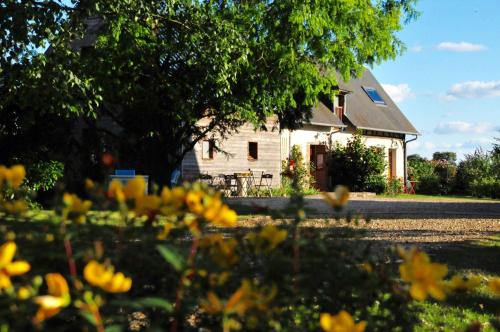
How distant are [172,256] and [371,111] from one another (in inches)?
1156

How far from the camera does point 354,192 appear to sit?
2434 cm

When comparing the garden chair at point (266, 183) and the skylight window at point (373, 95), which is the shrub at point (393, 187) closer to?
the garden chair at point (266, 183)

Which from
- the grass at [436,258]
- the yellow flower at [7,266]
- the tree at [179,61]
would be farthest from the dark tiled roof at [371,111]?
the yellow flower at [7,266]

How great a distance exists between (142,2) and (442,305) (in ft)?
22.3

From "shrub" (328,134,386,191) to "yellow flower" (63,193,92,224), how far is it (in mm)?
23881

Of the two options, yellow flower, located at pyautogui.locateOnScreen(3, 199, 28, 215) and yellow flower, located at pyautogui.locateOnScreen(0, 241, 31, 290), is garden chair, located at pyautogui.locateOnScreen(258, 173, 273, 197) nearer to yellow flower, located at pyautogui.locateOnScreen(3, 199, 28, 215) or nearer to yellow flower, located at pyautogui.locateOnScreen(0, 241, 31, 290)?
yellow flower, located at pyautogui.locateOnScreen(3, 199, 28, 215)

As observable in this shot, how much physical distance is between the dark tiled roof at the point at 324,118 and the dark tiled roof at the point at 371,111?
36.4 inches

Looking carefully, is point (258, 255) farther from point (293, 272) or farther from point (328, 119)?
point (328, 119)

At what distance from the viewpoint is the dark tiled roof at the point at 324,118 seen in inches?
1013

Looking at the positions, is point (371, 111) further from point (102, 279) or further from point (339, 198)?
point (102, 279)

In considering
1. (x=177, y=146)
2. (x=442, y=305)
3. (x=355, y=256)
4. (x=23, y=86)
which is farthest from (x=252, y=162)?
(x=355, y=256)

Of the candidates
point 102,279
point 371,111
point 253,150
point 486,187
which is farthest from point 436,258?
point 371,111

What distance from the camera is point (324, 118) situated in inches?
1042

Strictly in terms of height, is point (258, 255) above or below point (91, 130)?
below
